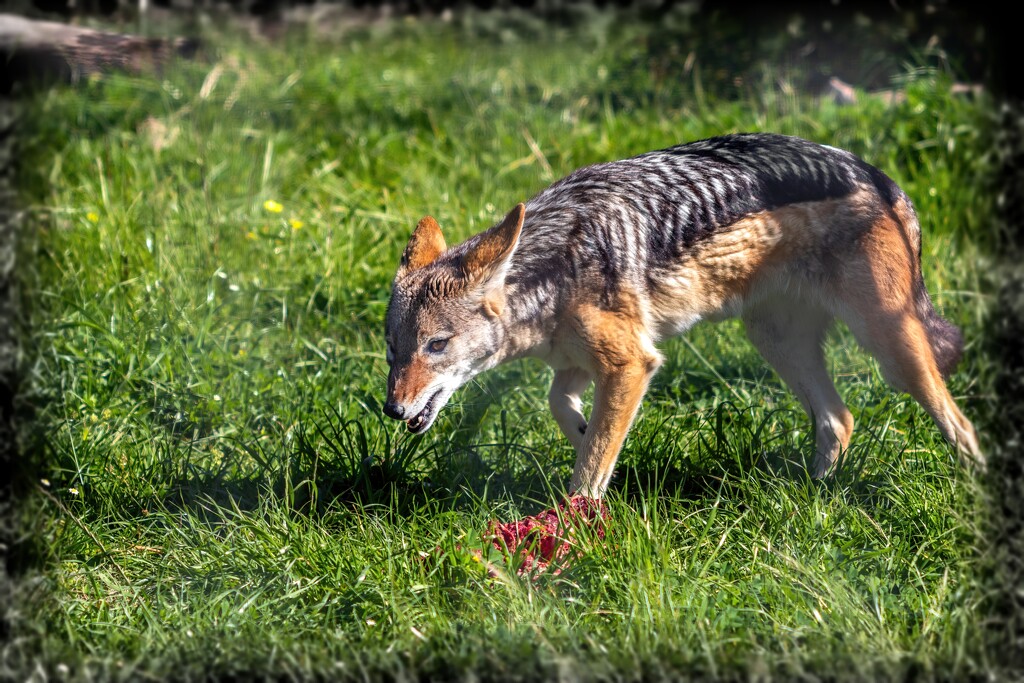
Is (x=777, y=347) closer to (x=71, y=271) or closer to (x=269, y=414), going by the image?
(x=269, y=414)

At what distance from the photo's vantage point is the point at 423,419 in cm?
442

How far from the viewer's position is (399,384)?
436 cm

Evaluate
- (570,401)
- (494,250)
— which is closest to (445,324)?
(494,250)

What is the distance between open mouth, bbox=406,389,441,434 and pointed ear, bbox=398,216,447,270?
662 millimetres

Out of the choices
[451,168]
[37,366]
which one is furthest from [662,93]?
[37,366]

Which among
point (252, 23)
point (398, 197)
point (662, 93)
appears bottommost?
point (398, 197)

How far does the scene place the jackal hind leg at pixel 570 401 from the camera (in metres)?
4.86

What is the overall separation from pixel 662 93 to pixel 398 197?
2.38 metres

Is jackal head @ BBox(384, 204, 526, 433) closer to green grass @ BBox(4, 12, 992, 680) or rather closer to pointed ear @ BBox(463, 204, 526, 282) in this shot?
pointed ear @ BBox(463, 204, 526, 282)

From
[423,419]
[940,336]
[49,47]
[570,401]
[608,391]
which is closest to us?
[49,47]

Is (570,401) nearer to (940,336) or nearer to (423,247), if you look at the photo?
(423,247)

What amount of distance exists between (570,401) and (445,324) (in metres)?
0.81

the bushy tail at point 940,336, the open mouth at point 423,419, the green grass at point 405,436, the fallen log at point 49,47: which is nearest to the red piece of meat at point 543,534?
the green grass at point 405,436

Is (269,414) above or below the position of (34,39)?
below
